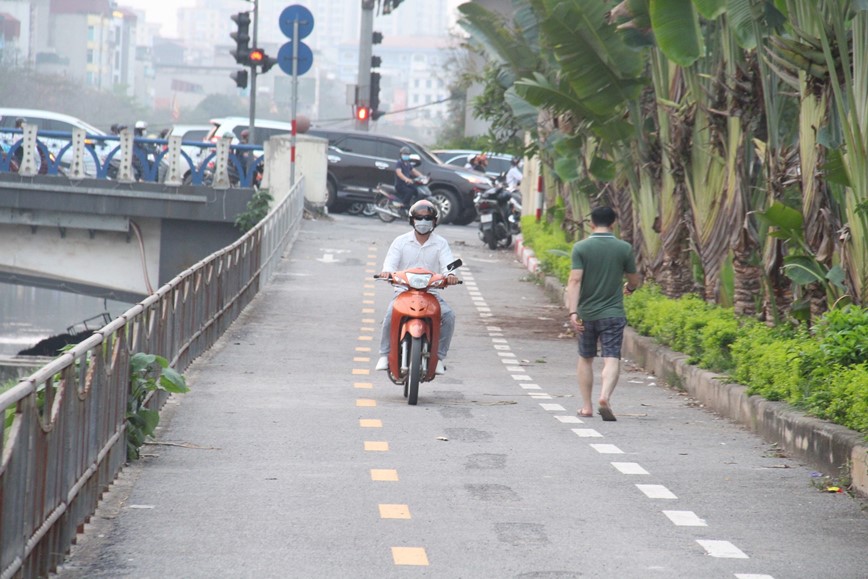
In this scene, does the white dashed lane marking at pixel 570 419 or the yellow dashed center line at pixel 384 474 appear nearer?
the yellow dashed center line at pixel 384 474

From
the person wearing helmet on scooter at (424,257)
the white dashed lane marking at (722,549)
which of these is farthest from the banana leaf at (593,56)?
the white dashed lane marking at (722,549)

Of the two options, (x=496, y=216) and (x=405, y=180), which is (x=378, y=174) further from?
(x=496, y=216)

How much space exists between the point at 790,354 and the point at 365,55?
3413cm

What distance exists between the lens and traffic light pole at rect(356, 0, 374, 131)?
141 feet

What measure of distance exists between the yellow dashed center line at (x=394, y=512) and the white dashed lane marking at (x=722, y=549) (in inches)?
58.1

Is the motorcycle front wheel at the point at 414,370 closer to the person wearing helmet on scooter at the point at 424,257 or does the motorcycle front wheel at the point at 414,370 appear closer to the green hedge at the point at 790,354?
the person wearing helmet on scooter at the point at 424,257

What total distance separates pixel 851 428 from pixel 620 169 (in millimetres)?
10506

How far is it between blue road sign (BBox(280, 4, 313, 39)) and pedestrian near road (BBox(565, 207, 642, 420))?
1629cm

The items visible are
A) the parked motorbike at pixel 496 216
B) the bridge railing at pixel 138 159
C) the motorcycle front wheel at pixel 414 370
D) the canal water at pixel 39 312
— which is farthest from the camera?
the canal water at pixel 39 312

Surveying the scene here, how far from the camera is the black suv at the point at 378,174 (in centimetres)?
3631

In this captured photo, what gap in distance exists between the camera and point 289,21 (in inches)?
1096

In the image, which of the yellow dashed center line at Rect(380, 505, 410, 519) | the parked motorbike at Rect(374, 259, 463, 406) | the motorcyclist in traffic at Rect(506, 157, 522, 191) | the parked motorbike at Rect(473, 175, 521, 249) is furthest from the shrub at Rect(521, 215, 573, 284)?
the yellow dashed center line at Rect(380, 505, 410, 519)

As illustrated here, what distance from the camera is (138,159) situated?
3316 centimetres

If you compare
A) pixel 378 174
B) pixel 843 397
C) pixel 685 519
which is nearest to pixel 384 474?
pixel 685 519
